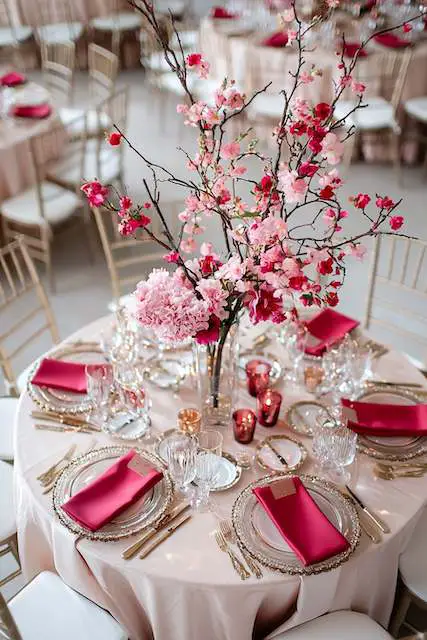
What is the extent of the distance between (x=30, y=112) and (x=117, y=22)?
2.99m

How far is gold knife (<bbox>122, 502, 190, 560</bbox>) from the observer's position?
169 centimetres

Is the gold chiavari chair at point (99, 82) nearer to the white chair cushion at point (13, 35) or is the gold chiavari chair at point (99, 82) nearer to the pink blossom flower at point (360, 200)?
the white chair cushion at point (13, 35)

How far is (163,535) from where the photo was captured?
173 cm

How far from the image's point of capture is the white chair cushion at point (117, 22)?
6641 mm

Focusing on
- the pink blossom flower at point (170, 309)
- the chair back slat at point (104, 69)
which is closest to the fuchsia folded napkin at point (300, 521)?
the pink blossom flower at point (170, 309)

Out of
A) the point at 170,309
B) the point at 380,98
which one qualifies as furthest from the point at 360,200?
the point at 380,98

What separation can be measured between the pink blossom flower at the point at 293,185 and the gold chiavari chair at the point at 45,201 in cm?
233

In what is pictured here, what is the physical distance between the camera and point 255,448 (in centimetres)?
200

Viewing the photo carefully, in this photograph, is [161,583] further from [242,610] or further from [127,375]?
[127,375]

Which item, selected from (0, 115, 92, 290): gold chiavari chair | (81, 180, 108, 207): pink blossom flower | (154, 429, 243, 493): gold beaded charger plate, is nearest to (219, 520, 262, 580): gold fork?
(154, 429, 243, 493): gold beaded charger plate

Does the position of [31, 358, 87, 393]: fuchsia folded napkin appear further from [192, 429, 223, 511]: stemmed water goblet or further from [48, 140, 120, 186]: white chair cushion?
[48, 140, 120, 186]: white chair cushion

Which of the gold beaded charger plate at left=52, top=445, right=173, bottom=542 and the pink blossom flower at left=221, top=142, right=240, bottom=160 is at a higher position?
the pink blossom flower at left=221, top=142, right=240, bottom=160

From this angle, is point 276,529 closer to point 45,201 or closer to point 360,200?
point 360,200

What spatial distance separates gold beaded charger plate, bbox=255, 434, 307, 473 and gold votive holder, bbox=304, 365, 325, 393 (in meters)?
0.24
